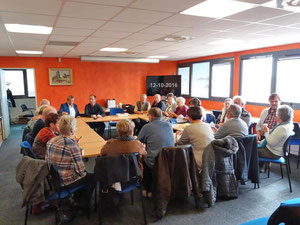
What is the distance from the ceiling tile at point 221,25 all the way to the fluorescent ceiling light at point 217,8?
0.30 meters

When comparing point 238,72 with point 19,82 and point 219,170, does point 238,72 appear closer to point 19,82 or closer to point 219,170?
point 219,170

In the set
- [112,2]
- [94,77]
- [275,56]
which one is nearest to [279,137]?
[112,2]

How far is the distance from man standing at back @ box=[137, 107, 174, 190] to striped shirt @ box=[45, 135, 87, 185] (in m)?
0.86

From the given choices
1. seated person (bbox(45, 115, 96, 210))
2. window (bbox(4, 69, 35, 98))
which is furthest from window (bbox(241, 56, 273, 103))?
window (bbox(4, 69, 35, 98))

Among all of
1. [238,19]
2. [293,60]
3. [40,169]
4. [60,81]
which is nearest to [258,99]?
[293,60]

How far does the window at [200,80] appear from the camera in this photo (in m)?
7.85

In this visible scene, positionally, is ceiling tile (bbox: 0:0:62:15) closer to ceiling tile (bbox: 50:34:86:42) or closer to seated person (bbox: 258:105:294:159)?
ceiling tile (bbox: 50:34:86:42)

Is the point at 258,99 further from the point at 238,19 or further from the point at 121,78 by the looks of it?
the point at 121,78

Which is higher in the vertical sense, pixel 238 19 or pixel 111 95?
pixel 238 19

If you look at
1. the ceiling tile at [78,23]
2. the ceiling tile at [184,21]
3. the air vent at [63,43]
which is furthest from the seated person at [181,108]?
the air vent at [63,43]

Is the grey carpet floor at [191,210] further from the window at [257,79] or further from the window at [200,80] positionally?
the window at [200,80]

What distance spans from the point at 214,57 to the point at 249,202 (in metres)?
5.41

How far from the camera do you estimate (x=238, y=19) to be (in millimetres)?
3115

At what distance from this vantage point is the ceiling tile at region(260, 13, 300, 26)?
2953 mm
